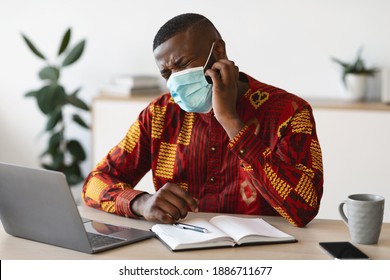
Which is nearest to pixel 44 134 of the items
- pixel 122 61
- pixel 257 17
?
pixel 122 61

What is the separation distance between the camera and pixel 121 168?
205 centimetres

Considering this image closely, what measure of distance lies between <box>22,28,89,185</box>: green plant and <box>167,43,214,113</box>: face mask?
183cm

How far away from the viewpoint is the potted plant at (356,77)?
11.3 ft

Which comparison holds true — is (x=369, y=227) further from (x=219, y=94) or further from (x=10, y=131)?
(x=10, y=131)

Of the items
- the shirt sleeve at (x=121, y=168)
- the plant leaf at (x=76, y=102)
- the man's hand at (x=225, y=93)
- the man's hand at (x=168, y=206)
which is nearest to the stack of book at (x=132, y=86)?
the plant leaf at (x=76, y=102)

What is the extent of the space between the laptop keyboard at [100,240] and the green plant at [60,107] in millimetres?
2132

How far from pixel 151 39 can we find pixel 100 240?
2.35 meters

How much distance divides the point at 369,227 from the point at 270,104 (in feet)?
1.74

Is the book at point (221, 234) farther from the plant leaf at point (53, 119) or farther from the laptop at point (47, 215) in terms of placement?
the plant leaf at point (53, 119)

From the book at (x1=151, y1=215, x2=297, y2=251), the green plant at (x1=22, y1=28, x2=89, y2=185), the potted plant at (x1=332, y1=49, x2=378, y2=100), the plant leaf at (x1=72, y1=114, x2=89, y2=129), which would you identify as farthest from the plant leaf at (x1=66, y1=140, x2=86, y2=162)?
the book at (x1=151, y1=215, x2=297, y2=251)

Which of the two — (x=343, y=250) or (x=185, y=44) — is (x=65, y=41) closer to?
(x=185, y=44)

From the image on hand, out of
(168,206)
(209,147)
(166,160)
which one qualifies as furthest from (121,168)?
(168,206)

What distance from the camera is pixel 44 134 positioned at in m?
4.01

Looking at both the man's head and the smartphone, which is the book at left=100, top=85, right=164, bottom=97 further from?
the smartphone
